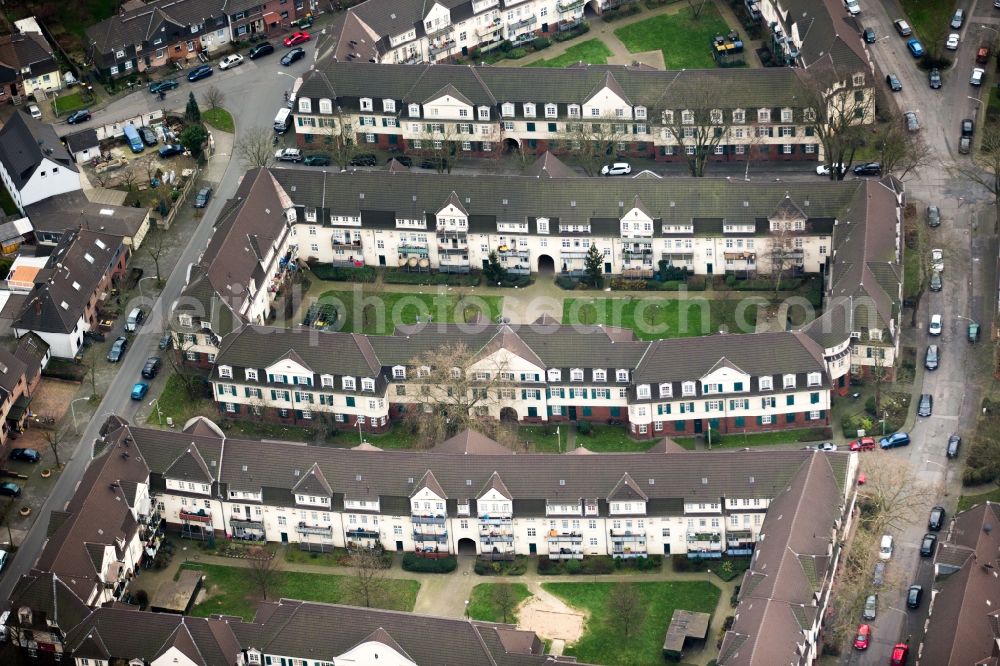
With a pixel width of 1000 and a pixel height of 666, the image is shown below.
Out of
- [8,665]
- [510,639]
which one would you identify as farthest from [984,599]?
[8,665]

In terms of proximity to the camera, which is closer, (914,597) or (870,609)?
(914,597)

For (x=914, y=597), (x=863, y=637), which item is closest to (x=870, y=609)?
(x=863, y=637)

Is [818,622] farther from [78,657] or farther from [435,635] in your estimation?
[78,657]

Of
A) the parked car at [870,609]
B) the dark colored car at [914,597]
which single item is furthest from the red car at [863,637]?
the dark colored car at [914,597]

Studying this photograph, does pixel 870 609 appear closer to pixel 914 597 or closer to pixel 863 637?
pixel 863 637

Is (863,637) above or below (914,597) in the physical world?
below

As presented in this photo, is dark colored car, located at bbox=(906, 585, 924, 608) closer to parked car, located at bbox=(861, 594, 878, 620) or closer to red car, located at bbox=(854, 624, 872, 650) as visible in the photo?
parked car, located at bbox=(861, 594, 878, 620)

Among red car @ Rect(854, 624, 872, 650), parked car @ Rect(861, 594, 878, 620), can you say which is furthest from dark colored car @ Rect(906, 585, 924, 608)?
red car @ Rect(854, 624, 872, 650)
